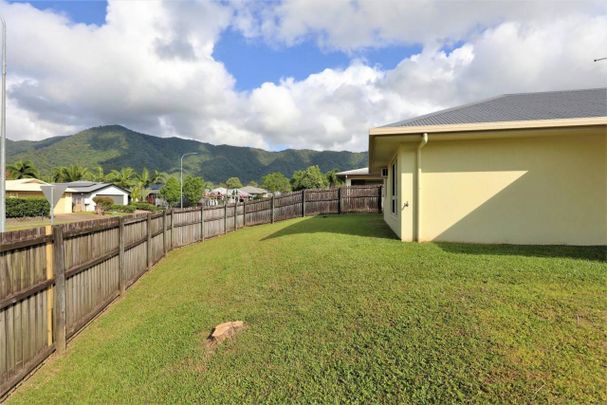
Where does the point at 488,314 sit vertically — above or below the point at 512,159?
below

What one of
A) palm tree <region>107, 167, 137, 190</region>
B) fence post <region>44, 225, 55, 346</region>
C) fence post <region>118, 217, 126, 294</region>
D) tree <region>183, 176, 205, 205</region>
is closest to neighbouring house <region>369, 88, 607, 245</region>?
fence post <region>118, 217, 126, 294</region>

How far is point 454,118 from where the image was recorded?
26.1ft

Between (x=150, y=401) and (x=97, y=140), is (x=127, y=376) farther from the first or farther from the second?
(x=97, y=140)

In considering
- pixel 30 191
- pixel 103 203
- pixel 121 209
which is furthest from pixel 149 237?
pixel 30 191

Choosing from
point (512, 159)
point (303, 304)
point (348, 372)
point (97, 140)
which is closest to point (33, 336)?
point (303, 304)

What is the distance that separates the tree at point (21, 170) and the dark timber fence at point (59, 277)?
196ft

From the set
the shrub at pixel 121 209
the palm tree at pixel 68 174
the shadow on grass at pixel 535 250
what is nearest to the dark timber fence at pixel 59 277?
the shadow on grass at pixel 535 250

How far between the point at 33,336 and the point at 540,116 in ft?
31.1

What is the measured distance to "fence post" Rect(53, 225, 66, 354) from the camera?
4605 millimetres

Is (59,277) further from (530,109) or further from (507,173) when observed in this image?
(530,109)

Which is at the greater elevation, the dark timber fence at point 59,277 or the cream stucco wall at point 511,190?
the cream stucco wall at point 511,190

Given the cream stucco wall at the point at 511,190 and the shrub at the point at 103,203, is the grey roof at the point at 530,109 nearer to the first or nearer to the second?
the cream stucco wall at the point at 511,190

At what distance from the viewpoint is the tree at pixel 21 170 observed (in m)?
53.7

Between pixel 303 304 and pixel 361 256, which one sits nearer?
pixel 303 304
